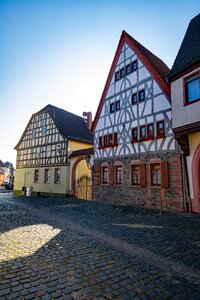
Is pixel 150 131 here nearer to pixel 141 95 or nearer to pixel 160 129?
pixel 160 129

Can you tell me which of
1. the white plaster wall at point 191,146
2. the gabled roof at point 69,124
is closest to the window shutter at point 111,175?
the white plaster wall at point 191,146

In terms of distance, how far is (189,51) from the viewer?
399 inches

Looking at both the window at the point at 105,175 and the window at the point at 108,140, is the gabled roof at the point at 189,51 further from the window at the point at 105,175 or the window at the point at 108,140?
the window at the point at 105,175

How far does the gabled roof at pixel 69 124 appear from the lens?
878 inches

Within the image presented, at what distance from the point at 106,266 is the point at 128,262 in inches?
22.4

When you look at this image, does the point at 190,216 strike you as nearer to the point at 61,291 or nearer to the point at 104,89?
the point at 61,291

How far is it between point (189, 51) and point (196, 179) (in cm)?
668

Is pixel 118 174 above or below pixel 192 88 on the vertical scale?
below

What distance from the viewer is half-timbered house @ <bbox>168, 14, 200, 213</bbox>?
926 cm

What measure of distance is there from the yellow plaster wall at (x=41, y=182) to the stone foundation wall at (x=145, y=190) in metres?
4.88

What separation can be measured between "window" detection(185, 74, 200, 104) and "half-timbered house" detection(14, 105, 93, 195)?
12.2 meters

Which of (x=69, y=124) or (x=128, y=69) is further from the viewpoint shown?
(x=69, y=124)

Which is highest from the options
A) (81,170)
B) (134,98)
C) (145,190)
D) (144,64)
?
(144,64)

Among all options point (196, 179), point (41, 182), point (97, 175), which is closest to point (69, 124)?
point (41, 182)
